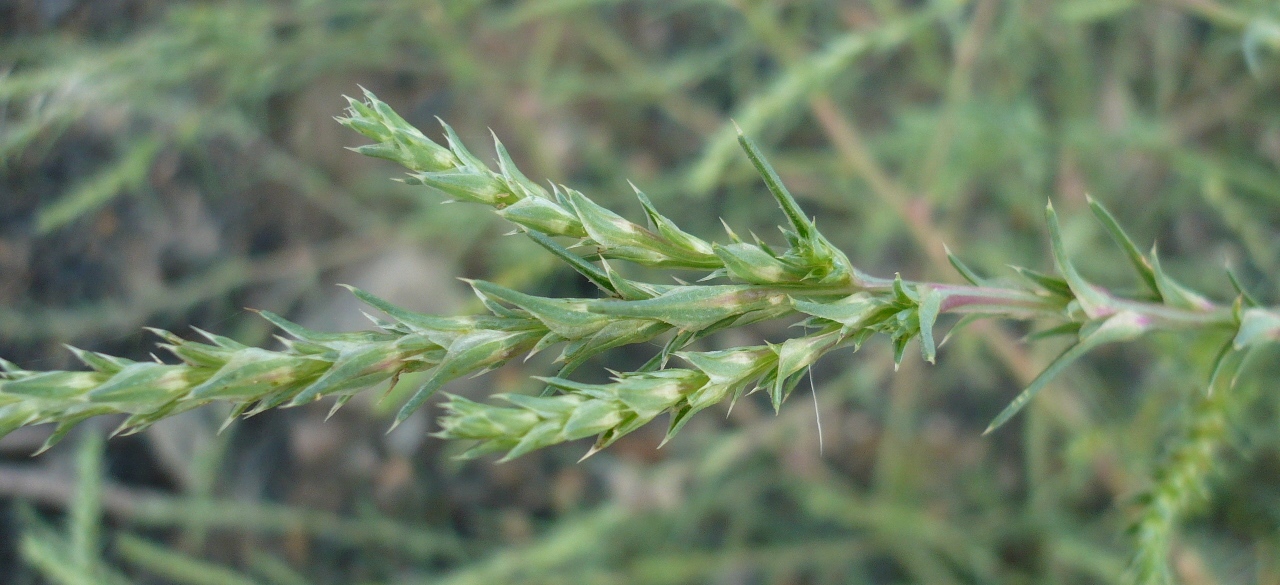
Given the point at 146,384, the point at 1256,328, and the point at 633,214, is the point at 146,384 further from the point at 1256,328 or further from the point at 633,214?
the point at 633,214

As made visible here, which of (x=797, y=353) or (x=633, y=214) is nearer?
(x=797, y=353)

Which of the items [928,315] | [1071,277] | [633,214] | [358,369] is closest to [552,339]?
[358,369]

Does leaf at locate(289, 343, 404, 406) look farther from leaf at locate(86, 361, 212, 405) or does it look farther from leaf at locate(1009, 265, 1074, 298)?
leaf at locate(1009, 265, 1074, 298)

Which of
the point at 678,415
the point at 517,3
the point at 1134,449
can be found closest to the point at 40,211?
the point at 517,3

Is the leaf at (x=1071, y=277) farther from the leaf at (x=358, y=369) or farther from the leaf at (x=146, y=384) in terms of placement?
the leaf at (x=146, y=384)

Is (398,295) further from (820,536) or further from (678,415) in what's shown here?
(678,415)

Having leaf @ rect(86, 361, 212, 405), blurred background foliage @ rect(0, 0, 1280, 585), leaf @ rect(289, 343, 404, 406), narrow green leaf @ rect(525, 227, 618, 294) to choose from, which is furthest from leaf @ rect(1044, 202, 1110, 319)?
blurred background foliage @ rect(0, 0, 1280, 585)
